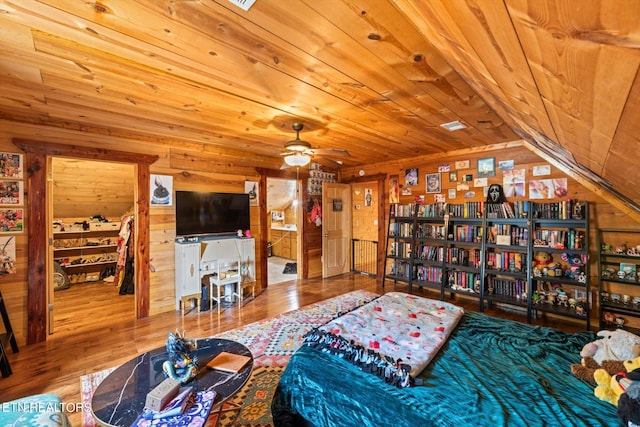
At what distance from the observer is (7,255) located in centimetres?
288

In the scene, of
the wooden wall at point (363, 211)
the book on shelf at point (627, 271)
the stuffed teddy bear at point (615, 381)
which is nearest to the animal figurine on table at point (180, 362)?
the stuffed teddy bear at point (615, 381)

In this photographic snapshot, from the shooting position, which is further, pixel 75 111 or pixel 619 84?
pixel 75 111

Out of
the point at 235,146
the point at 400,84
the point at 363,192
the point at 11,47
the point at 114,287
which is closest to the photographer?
the point at 11,47

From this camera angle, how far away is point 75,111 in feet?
9.02

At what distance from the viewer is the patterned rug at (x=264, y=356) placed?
6.18 feet

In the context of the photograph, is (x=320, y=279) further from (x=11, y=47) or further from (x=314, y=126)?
(x=11, y=47)

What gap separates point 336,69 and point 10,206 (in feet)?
12.1

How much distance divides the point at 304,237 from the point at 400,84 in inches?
157

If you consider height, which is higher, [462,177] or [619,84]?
[462,177]

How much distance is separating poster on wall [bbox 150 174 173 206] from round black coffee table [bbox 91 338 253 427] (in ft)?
8.39

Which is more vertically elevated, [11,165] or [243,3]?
[243,3]

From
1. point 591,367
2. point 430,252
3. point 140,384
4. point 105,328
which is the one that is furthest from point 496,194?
point 105,328

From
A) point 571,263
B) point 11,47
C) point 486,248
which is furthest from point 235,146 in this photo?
point 571,263

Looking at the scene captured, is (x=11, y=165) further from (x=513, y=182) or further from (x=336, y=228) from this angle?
(x=513, y=182)
